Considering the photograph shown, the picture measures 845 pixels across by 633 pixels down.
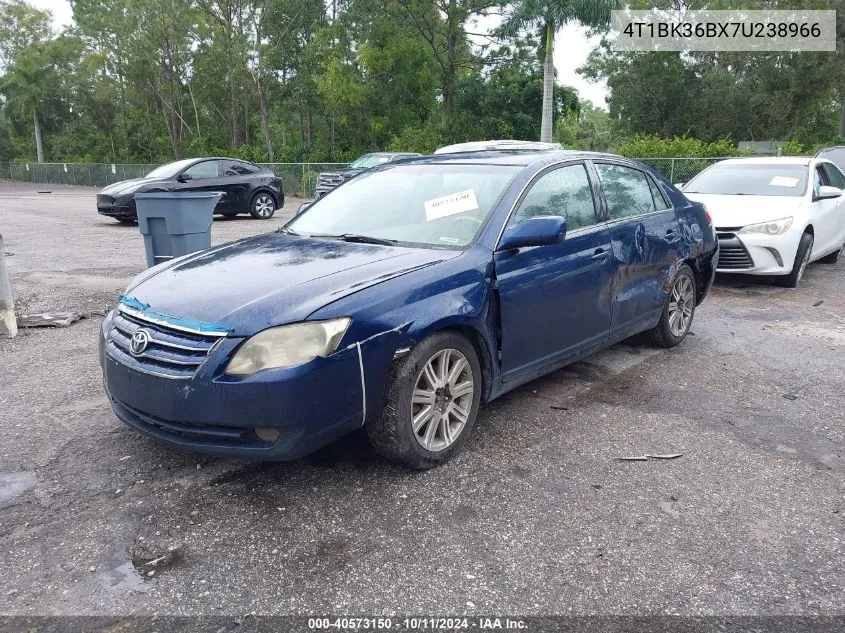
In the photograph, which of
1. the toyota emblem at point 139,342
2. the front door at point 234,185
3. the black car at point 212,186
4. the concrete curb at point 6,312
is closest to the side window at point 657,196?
the toyota emblem at point 139,342

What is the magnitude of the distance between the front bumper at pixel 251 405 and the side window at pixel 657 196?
3.39m

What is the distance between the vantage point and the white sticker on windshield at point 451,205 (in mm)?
4062

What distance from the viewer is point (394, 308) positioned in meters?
3.21

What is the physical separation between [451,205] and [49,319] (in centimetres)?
441

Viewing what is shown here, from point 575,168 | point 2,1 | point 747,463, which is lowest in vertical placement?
point 747,463

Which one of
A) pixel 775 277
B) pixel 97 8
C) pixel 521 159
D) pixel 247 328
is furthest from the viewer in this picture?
pixel 97 8

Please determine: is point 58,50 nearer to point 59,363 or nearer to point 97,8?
point 97,8

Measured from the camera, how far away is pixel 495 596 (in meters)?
2.55

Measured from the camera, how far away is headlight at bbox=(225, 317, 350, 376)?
2918 millimetres

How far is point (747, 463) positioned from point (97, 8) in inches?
2110

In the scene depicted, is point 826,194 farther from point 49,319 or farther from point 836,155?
point 49,319

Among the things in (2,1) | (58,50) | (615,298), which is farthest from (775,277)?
(2,1)

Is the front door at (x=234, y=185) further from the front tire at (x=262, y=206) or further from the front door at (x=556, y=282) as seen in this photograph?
the front door at (x=556, y=282)

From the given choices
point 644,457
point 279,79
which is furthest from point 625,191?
point 279,79
